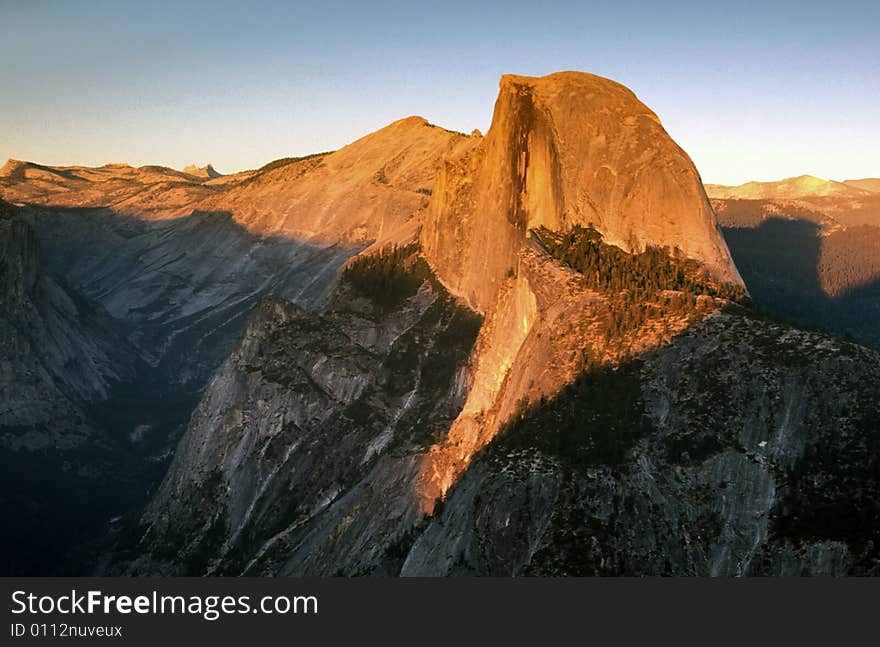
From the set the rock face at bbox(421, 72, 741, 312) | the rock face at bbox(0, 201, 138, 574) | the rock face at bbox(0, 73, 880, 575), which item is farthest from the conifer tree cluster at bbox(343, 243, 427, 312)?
the rock face at bbox(0, 201, 138, 574)

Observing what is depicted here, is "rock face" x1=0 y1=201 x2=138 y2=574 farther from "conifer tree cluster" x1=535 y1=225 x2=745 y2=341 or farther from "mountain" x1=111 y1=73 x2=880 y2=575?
"conifer tree cluster" x1=535 y1=225 x2=745 y2=341

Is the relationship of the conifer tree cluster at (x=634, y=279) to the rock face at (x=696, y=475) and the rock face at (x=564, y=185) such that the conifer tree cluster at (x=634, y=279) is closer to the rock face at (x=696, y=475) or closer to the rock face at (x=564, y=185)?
the rock face at (x=564, y=185)

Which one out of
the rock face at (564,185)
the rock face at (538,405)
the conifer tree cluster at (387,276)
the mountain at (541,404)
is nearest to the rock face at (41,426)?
the rock face at (538,405)

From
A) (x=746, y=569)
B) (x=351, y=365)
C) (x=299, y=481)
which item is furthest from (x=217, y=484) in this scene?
(x=746, y=569)

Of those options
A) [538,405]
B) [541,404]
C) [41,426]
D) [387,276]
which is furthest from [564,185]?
[41,426]

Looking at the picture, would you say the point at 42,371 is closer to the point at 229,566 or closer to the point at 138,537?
the point at 138,537

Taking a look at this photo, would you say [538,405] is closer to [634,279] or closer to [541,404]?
[541,404]

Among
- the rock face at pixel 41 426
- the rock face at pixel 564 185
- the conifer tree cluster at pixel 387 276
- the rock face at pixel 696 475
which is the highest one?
the rock face at pixel 564 185
